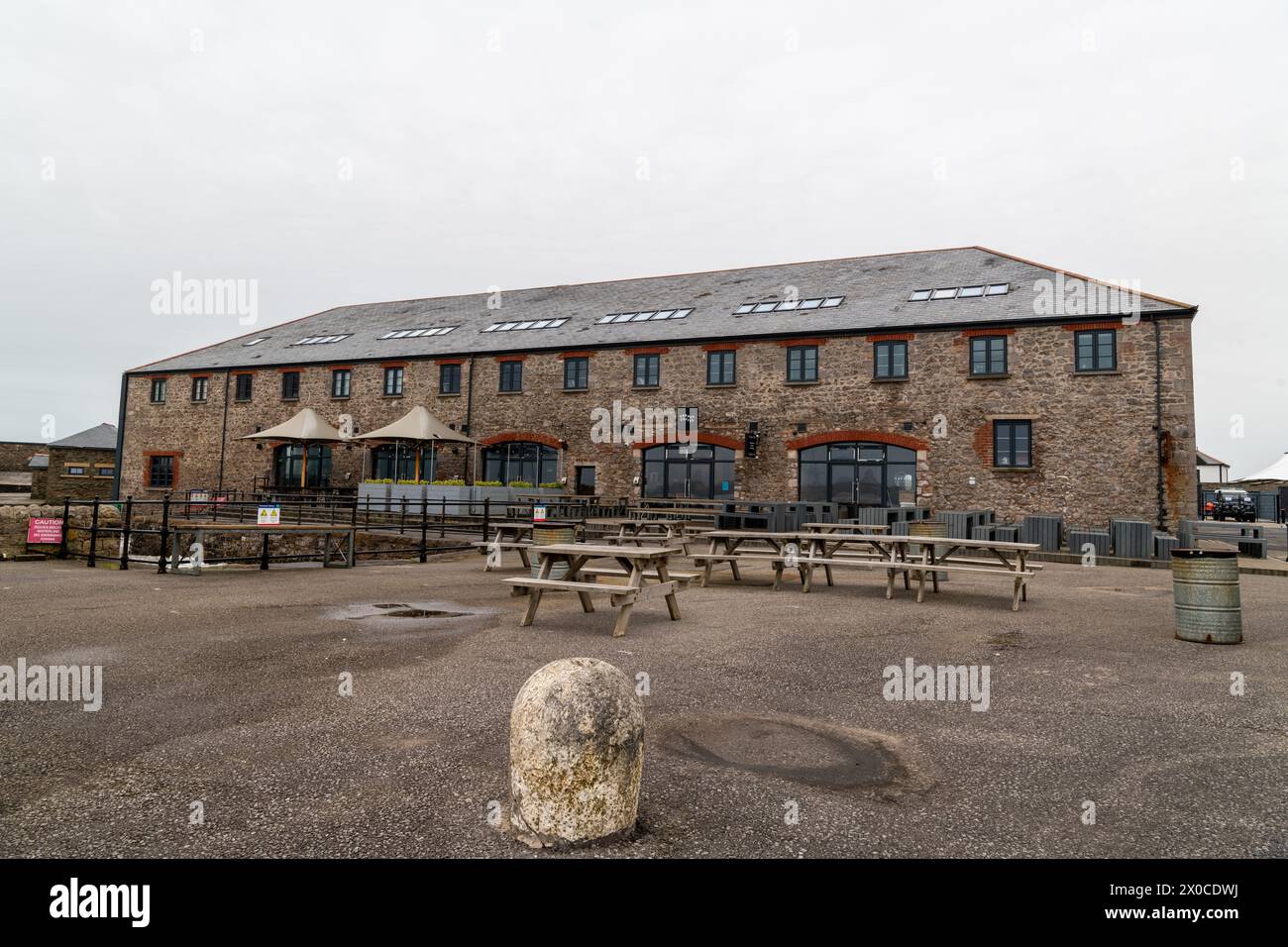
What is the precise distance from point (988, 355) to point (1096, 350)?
7.80ft

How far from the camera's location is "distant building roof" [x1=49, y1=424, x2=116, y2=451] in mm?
34275

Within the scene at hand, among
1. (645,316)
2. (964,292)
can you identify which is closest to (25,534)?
(645,316)

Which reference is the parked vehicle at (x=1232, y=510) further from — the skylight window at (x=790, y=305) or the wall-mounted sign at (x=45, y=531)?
the wall-mounted sign at (x=45, y=531)

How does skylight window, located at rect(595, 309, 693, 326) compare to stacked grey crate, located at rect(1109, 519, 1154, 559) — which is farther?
skylight window, located at rect(595, 309, 693, 326)

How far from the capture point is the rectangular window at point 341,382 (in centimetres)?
2622

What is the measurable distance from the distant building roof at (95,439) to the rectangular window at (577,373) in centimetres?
2431

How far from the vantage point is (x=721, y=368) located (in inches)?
840

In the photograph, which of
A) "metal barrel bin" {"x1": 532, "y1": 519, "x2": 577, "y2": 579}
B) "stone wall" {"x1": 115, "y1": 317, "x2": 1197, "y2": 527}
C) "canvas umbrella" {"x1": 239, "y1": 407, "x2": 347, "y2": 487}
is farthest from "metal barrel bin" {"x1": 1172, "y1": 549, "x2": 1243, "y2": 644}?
"canvas umbrella" {"x1": 239, "y1": 407, "x2": 347, "y2": 487}

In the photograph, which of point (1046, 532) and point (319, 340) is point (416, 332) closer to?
point (319, 340)

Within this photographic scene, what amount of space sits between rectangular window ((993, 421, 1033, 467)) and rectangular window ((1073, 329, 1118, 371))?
1.86 m

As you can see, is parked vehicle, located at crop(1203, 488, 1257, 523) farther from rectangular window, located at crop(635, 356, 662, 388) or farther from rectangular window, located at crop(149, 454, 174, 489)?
rectangular window, located at crop(149, 454, 174, 489)

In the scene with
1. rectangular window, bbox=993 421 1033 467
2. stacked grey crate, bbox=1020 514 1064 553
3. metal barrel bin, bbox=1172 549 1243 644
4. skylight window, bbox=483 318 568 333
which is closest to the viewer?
metal barrel bin, bbox=1172 549 1243 644
